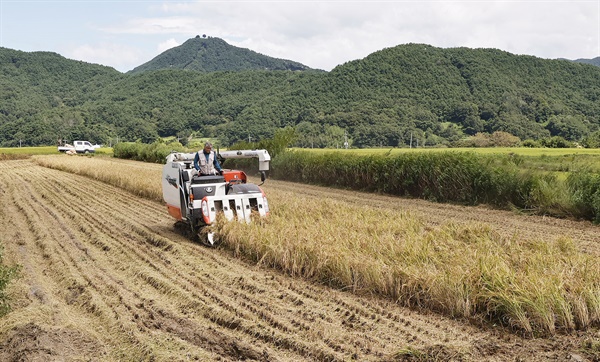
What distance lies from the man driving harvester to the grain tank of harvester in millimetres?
189

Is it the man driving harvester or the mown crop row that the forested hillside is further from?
the man driving harvester

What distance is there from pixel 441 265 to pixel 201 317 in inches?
140

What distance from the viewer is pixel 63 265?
9906 millimetres

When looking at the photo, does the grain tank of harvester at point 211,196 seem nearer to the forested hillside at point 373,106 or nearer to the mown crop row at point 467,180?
the mown crop row at point 467,180

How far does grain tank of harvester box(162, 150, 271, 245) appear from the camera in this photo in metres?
11.4

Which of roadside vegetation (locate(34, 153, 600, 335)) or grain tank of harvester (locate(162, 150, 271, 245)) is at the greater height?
grain tank of harvester (locate(162, 150, 271, 245))

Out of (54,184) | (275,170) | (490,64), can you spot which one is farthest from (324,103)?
(54,184)

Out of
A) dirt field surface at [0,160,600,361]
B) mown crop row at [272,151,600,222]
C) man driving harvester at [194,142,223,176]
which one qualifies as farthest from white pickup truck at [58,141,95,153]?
dirt field surface at [0,160,600,361]

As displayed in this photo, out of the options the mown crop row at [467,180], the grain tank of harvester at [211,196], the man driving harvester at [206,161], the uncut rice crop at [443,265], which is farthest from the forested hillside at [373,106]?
the uncut rice crop at [443,265]

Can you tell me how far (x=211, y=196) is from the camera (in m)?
11.5

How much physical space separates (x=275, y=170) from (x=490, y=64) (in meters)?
82.3

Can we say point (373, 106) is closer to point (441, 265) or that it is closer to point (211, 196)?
point (211, 196)

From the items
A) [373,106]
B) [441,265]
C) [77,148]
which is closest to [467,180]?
[441,265]

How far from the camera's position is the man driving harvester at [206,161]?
12.3 metres
